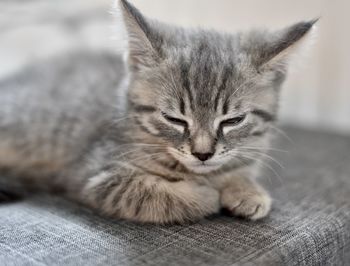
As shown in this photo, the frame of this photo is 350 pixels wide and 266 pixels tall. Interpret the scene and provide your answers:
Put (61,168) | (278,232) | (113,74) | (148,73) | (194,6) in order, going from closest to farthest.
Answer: (278,232) → (148,73) → (61,168) → (113,74) → (194,6)

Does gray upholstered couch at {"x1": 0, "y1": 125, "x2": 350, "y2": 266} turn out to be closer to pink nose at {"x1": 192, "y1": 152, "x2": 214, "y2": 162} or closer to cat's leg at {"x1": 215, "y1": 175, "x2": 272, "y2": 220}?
cat's leg at {"x1": 215, "y1": 175, "x2": 272, "y2": 220}

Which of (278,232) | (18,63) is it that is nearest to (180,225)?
(278,232)

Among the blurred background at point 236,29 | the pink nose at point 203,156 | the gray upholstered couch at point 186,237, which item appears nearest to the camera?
the gray upholstered couch at point 186,237

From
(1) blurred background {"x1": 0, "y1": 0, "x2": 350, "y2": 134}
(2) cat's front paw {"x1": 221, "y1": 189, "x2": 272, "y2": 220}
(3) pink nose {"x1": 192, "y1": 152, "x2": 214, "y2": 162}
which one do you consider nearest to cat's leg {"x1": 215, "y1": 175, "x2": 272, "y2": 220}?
(2) cat's front paw {"x1": 221, "y1": 189, "x2": 272, "y2": 220}

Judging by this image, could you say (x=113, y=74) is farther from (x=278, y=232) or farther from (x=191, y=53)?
(x=278, y=232)

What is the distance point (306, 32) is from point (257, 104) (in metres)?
0.19

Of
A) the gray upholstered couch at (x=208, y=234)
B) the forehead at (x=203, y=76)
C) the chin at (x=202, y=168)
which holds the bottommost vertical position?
the gray upholstered couch at (x=208, y=234)

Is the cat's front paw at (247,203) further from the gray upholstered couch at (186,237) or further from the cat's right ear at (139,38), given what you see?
the cat's right ear at (139,38)

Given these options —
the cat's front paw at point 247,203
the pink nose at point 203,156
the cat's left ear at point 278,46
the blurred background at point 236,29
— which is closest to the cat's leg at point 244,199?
the cat's front paw at point 247,203

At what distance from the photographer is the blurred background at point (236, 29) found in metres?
1.84

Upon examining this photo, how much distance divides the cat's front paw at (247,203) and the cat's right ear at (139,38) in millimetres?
354

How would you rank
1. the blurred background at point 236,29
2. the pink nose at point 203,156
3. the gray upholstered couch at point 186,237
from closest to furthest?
1. the gray upholstered couch at point 186,237
2. the pink nose at point 203,156
3. the blurred background at point 236,29

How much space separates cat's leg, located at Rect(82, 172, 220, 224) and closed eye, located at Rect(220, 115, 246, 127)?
0.16 m

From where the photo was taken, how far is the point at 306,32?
3.70ft
